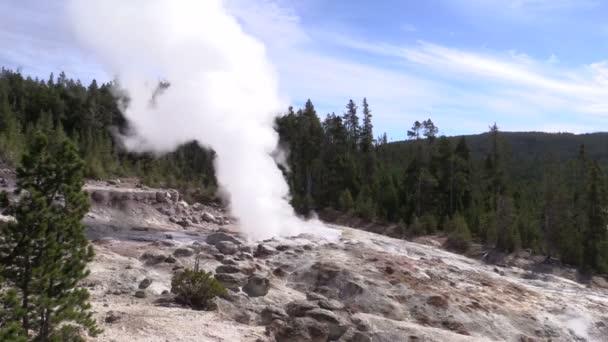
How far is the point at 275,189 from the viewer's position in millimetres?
35000

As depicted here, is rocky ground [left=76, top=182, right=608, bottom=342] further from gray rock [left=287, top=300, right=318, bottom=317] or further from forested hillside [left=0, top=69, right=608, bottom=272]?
forested hillside [left=0, top=69, right=608, bottom=272]

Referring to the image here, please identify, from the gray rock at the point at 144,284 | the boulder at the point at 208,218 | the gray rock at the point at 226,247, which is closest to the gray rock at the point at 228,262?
the gray rock at the point at 226,247

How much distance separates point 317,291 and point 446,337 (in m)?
5.56

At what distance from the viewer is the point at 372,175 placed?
62.0m

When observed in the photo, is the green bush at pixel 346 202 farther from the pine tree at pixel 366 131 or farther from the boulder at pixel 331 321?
the boulder at pixel 331 321

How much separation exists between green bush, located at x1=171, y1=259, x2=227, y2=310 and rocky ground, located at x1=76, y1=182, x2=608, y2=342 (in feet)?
1.06

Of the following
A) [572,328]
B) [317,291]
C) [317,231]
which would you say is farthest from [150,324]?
[317,231]

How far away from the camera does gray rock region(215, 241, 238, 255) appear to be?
24938 millimetres

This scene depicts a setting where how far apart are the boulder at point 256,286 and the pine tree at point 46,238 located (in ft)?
25.3

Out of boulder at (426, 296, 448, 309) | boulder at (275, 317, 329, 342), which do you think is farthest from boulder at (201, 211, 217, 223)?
boulder at (275, 317, 329, 342)

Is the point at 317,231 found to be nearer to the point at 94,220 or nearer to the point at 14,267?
the point at 94,220

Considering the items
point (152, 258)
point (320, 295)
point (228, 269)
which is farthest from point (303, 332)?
point (152, 258)

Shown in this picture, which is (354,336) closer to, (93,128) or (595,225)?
(595,225)

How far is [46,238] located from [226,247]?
565 inches
